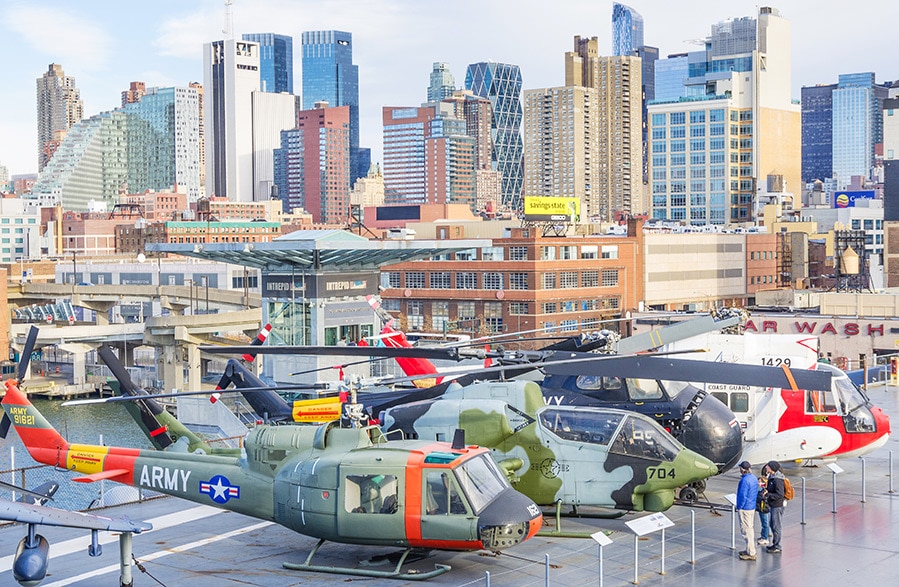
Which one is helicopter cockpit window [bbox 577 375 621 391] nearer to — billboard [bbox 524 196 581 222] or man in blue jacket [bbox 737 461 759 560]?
man in blue jacket [bbox 737 461 759 560]

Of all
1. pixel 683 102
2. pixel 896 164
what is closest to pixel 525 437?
Result: pixel 896 164

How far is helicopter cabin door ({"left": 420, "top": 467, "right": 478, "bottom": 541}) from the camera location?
1838 cm

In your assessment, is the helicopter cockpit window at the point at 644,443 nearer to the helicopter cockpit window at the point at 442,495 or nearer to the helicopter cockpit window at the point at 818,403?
the helicopter cockpit window at the point at 442,495

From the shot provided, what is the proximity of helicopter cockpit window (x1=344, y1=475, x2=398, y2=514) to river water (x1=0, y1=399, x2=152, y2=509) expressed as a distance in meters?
22.2

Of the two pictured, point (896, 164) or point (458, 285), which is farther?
point (896, 164)

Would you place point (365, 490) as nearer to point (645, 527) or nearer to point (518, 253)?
point (645, 527)

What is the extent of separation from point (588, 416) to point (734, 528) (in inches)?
143

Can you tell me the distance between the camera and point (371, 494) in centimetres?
1894

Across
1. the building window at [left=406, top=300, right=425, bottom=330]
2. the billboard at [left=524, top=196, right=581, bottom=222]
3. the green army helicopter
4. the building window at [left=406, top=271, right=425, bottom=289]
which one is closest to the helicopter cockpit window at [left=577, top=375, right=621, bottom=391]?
the green army helicopter

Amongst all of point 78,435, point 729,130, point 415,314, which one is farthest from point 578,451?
point 729,130

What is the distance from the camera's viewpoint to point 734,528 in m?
21.5

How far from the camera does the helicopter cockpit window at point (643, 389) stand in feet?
78.0

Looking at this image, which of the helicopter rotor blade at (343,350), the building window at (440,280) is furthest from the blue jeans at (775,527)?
the building window at (440,280)

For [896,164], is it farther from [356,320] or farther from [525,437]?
[525,437]
